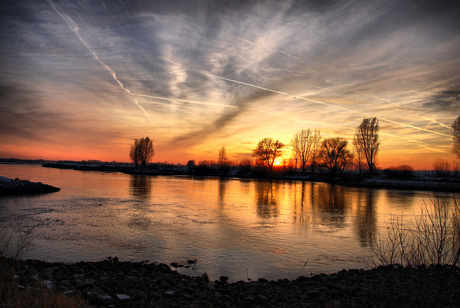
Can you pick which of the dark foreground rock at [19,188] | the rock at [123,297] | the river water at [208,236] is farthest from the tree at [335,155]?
the rock at [123,297]

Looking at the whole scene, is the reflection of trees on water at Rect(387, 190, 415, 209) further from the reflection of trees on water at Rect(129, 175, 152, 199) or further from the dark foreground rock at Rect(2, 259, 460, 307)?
the reflection of trees on water at Rect(129, 175, 152, 199)

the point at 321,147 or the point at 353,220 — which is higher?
the point at 321,147

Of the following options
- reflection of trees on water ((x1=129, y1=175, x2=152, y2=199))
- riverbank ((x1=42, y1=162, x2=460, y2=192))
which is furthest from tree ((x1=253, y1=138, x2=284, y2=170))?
reflection of trees on water ((x1=129, y1=175, x2=152, y2=199))

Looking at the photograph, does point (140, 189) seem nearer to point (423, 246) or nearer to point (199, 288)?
point (199, 288)

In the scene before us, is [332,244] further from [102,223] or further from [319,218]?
[102,223]

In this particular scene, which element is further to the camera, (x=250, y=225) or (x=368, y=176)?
(x=368, y=176)

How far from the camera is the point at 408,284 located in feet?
20.3

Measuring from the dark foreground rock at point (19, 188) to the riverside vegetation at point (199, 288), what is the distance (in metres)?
19.4

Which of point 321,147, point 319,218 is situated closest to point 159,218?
point 319,218

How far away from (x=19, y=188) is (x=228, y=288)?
79.4 ft

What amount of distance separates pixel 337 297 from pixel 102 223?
1040cm

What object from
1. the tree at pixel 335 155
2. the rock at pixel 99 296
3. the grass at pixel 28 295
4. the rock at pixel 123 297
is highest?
the tree at pixel 335 155

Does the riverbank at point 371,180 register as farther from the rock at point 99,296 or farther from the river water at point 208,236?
the rock at point 99,296

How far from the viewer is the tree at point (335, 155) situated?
63.2 m
